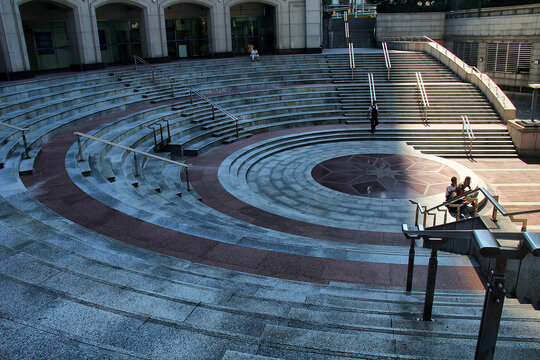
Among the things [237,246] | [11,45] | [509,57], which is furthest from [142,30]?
[237,246]

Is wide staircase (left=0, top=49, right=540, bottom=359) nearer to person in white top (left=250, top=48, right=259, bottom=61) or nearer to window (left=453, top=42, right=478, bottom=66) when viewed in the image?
person in white top (left=250, top=48, right=259, bottom=61)

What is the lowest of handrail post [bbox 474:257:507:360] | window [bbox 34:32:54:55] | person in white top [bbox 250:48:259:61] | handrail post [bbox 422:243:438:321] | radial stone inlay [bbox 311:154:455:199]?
radial stone inlay [bbox 311:154:455:199]

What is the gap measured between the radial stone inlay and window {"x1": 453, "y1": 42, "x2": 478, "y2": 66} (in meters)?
17.6

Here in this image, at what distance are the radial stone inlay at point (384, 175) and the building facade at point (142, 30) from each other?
14.9 meters

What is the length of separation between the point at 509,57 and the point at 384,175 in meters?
18.4

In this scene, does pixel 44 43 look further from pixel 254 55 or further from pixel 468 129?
pixel 468 129

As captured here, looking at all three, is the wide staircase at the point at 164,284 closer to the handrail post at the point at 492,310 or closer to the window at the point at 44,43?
the handrail post at the point at 492,310

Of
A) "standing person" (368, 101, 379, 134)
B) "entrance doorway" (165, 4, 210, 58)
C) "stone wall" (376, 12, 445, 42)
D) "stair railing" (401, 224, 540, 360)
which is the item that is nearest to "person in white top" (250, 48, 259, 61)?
"entrance doorway" (165, 4, 210, 58)

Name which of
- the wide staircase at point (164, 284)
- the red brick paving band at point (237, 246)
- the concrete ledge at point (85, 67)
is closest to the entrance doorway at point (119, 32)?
the concrete ledge at point (85, 67)

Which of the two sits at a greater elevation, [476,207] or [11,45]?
[11,45]

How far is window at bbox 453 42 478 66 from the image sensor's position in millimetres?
30656

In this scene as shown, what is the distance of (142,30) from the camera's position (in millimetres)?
26734

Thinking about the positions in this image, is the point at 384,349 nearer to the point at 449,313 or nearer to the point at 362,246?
the point at 449,313

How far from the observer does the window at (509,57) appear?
88.0 ft
